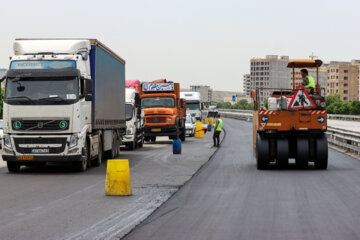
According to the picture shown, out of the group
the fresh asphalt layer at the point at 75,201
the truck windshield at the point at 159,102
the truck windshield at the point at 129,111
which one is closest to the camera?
the fresh asphalt layer at the point at 75,201

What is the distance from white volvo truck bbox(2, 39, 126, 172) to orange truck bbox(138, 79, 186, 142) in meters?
19.2

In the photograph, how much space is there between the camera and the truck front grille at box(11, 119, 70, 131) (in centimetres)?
1859

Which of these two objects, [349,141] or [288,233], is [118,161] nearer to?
[288,233]

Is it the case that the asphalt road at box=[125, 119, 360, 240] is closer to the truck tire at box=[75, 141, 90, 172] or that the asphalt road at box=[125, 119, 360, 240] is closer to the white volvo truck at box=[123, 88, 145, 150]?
the truck tire at box=[75, 141, 90, 172]

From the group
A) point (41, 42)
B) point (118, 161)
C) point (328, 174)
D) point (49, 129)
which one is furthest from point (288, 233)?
point (41, 42)

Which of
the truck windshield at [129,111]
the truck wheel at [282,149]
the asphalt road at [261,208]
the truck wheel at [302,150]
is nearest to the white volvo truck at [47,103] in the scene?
the asphalt road at [261,208]

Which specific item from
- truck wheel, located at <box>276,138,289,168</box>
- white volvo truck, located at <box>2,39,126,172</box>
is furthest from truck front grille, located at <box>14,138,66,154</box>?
truck wheel, located at <box>276,138,289,168</box>

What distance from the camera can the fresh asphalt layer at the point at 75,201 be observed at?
9.10m

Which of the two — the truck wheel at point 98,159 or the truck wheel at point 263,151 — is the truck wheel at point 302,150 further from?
the truck wheel at point 98,159

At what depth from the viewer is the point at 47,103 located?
61.0ft

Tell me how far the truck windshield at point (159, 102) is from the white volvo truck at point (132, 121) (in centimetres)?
521

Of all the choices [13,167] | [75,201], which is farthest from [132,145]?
[75,201]

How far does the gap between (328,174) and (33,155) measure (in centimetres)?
838

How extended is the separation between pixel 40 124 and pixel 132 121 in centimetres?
1374
